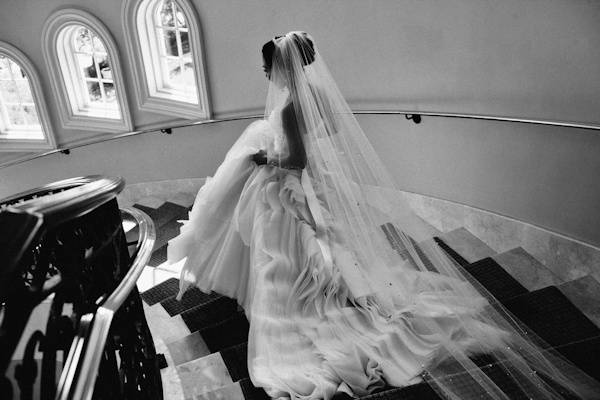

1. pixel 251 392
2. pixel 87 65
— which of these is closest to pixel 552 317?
pixel 251 392

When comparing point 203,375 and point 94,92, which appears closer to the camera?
point 203,375

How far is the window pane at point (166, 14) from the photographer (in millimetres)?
6043

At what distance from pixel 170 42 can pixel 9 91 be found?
2707 mm

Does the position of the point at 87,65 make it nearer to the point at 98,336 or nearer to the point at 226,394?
the point at 226,394

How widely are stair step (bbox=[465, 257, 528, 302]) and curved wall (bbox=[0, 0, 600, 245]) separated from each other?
0.67 metres

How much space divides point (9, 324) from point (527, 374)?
207 centimetres

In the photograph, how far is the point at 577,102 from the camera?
10.9 ft

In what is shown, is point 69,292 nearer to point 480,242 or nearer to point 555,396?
point 555,396

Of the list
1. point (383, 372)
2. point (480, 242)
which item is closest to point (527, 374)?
point (383, 372)

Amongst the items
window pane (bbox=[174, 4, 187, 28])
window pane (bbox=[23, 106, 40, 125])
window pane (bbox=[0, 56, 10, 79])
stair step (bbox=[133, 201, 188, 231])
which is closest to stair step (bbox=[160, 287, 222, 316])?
stair step (bbox=[133, 201, 188, 231])

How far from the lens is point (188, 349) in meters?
3.23

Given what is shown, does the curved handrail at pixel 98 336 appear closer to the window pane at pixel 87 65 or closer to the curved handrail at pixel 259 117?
the curved handrail at pixel 259 117

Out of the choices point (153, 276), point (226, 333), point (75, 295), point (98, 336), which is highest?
point (75, 295)

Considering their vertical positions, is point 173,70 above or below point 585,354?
above
